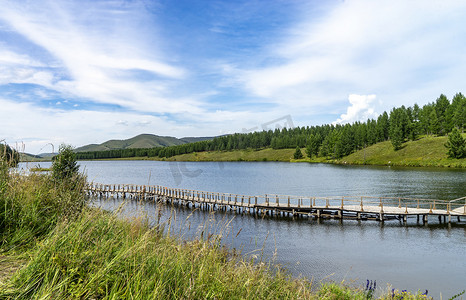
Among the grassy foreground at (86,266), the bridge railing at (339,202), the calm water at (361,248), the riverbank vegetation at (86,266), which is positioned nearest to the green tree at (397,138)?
the bridge railing at (339,202)

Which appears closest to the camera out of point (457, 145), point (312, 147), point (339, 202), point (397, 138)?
point (339, 202)

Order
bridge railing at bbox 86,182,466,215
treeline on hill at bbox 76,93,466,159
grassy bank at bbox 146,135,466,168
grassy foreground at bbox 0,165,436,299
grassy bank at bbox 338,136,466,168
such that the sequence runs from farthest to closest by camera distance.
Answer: treeline on hill at bbox 76,93,466,159, grassy bank at bbox 146,135,466,168, grassy bank at bbox 338,136,466,168, bridge railing at bbox 86,182,466,215, grassy foreground at bbox 0,165,436,299

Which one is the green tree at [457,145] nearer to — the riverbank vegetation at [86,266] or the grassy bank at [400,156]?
the grassy bank at [400,156]

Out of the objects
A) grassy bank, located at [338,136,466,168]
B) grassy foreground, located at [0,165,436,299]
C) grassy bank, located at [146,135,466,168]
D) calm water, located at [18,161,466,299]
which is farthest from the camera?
grassy bank, located at [146,135,466,168]

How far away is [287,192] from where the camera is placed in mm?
47500

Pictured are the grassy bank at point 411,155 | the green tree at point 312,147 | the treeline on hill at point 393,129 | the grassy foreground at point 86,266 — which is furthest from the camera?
the green tree at point 312,147

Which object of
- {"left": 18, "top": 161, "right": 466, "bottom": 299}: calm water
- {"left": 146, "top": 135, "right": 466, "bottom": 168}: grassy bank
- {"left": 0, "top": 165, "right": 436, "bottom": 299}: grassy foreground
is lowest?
{"left": 18, "top": 161, "right": 466, "bottom": 299}: calm water

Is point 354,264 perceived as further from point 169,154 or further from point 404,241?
point 169,154

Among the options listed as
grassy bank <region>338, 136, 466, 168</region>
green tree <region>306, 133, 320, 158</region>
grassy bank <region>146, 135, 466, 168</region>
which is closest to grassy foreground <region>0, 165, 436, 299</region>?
grassy bank <region>338, 136, 466, 168</region>

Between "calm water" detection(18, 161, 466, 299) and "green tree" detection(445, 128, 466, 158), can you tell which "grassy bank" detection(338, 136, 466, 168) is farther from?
"calm water" detection(18, 161, 466, 299)

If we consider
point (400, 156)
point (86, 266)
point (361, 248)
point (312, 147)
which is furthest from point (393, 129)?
point (86, 266)

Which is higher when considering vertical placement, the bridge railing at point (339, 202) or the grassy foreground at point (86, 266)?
the grassy foreground at point (86, 266)

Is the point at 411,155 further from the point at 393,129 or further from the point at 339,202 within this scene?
the point at 339,202

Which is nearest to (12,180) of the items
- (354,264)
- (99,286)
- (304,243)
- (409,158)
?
(99,286)
